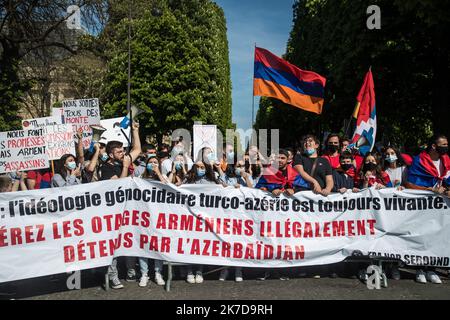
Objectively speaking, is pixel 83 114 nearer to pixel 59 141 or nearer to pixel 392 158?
pixel 59 141

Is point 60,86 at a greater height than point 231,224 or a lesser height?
greater

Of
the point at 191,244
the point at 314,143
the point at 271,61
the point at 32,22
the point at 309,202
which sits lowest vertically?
the point at 191,244

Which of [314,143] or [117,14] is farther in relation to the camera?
[117,14]

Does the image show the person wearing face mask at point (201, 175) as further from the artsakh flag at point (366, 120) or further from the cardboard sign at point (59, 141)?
the artsakh flag at point (366, 120)

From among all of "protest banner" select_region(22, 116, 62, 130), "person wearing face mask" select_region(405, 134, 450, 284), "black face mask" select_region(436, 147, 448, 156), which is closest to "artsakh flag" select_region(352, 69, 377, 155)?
"person wearing face mask" select_region(405, 134, 450, 284)

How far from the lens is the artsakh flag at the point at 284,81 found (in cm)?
789

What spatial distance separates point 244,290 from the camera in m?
5.63

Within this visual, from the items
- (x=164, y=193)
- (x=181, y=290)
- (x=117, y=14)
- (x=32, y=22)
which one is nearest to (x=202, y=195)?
(x=164, y=193)

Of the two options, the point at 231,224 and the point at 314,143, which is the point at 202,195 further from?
the point at 314,143

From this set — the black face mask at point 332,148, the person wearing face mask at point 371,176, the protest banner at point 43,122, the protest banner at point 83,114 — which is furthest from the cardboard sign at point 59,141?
the person wearing face mask at point 371,176

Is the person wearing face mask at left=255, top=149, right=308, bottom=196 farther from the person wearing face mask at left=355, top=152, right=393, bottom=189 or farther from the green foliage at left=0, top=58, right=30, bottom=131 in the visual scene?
the green foliage at left=0, top=58, right=30, bottom=131

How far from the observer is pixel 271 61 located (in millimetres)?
7895
